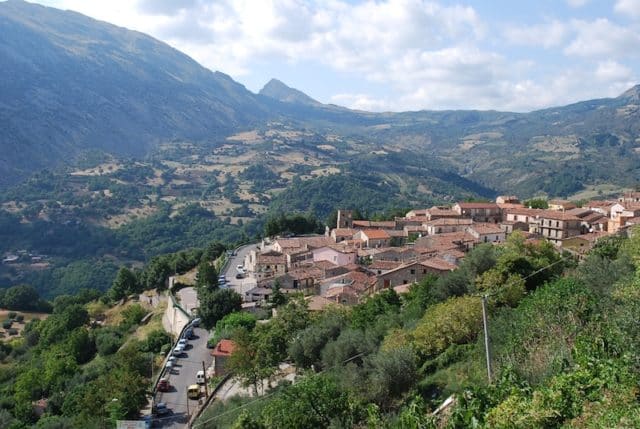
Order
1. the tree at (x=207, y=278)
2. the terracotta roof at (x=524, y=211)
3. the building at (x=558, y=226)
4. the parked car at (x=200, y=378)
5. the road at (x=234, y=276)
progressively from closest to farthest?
the parked car at (x=200, y=378)
the tree at (x=207, y=278)
the road at (x=234, y=276)
the building at (x=558, y=226)
the terracotta roof at (x=524, y=211)

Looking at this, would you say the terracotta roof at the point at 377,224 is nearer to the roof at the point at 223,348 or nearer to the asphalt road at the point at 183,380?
the asphalt road at the point at 183,380

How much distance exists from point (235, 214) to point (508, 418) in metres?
159

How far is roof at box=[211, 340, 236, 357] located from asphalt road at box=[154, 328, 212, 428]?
1.65 m

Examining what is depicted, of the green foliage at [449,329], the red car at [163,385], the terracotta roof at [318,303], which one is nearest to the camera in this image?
the green foliage at [449,329]

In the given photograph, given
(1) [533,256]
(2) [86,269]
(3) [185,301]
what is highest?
(1) [533,256]

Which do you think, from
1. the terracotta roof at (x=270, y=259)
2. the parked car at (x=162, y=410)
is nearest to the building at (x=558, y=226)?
the terracotta roof at (x=270, y=259)

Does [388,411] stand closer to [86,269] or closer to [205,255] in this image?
[205,255]

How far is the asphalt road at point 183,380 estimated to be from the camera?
27625 millimetres

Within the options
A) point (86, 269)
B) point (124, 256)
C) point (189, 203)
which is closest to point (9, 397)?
point (86, 269)

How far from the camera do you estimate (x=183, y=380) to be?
32.9 m

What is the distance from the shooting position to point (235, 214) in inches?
6619

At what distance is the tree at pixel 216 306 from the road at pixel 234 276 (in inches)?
241

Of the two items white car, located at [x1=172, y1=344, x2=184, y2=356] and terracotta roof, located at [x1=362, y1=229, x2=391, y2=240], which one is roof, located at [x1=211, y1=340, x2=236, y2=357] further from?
terracotta roof, located at [x1=362, y1=229, x2=391, y2=240]

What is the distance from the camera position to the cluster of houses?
42.6m
